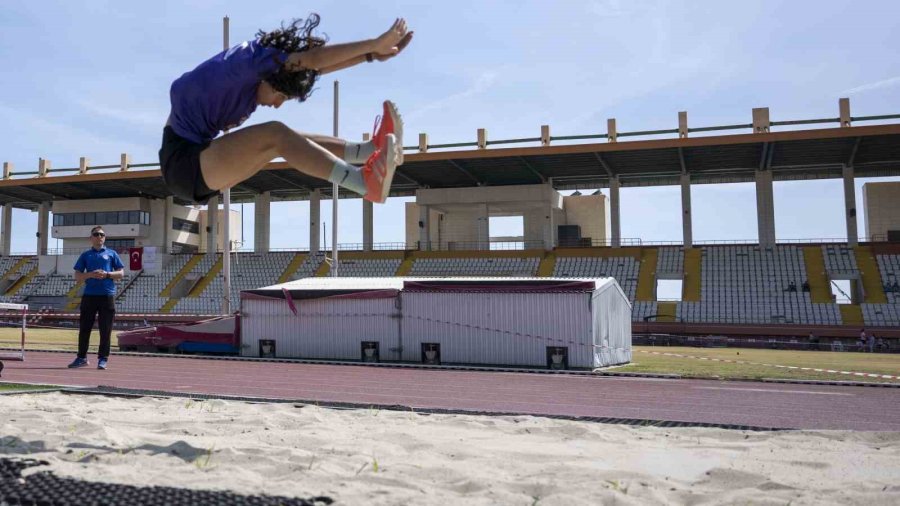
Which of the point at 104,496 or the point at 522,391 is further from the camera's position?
the point at 522,391

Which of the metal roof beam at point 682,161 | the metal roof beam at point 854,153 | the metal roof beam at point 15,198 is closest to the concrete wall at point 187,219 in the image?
the metal roof beam at point 15,198

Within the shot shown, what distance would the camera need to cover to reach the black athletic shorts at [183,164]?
173 inches

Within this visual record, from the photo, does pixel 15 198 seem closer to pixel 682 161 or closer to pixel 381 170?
pixel 682 161

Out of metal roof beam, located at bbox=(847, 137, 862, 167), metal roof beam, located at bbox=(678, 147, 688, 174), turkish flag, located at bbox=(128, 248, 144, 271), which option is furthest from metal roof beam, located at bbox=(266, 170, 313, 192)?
metal roof beam, located at bbox=(847, 137, 862, 167)

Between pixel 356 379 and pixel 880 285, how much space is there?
27.2 m

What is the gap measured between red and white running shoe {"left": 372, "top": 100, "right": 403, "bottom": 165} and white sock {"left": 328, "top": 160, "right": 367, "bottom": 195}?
0.31m

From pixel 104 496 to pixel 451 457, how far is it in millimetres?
1547

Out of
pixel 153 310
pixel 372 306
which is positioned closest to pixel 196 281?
pixel 153 310

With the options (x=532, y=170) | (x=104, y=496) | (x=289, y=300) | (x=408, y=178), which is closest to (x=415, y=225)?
(x=408, y=178)

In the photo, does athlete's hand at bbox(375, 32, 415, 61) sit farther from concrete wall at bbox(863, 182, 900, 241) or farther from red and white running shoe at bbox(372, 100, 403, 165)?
concrete wall at bbox(863, 182, 900, 241)

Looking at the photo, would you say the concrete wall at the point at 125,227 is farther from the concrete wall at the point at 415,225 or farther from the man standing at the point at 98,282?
the man standing at the point at 98,282

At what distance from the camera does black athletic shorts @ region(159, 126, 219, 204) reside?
14.4ft

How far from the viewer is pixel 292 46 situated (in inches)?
168

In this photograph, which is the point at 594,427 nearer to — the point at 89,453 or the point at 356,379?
the point at 89,453
